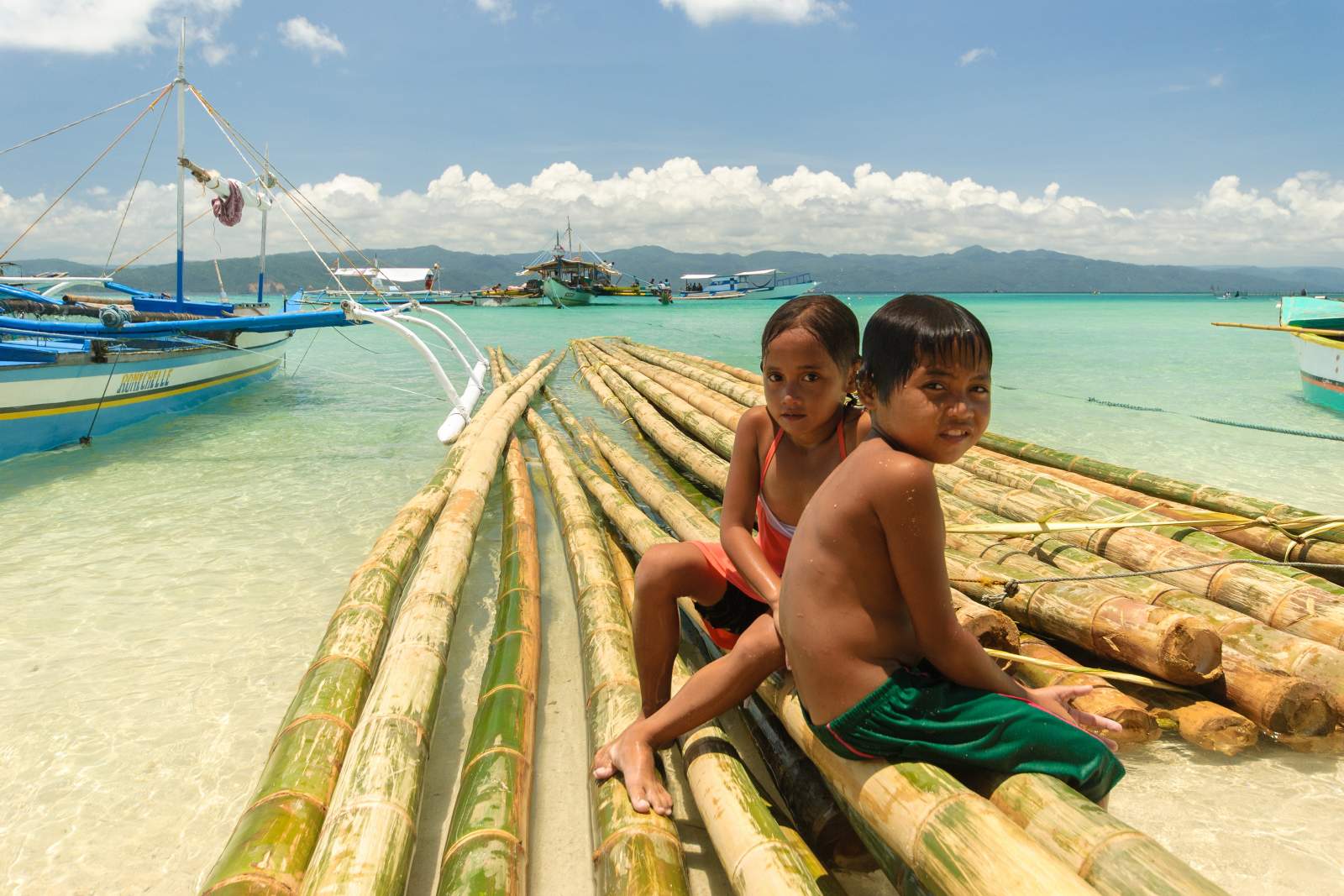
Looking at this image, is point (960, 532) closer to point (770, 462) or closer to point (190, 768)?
point (770, 462)

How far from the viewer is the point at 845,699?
153cm

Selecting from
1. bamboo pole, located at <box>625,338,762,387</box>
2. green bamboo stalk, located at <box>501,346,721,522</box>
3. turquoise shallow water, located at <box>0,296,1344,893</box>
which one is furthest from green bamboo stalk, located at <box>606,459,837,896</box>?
bamboo pole, located at <box>625,338,762,387</box>

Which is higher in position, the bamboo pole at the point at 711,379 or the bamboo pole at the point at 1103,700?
the bamboo pole at the point at 711,379

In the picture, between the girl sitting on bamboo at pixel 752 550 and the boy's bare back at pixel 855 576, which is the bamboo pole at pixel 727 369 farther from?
the boy's bare back at pixel 855 576

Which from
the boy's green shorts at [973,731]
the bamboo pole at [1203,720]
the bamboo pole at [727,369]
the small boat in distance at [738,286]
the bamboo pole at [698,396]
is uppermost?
the small boat in distance at [738,286]

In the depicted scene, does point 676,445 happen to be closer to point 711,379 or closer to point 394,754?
point 711,379

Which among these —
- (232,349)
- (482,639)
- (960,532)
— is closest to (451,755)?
(482,639)

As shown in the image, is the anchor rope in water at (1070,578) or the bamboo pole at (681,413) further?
the bamboo pole at (681,413)

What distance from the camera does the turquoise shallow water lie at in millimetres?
2268

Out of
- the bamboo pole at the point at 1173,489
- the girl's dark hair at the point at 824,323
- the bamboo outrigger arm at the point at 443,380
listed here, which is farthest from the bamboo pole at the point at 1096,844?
the bamboo outrigger arm at the point at 443,380

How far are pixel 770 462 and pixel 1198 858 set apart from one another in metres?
1.69

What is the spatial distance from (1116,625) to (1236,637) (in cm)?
48

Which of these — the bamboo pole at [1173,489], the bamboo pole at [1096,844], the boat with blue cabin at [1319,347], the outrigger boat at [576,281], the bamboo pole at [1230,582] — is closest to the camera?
the bamboo pole at [1096,844]

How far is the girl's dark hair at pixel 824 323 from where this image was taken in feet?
6.28
